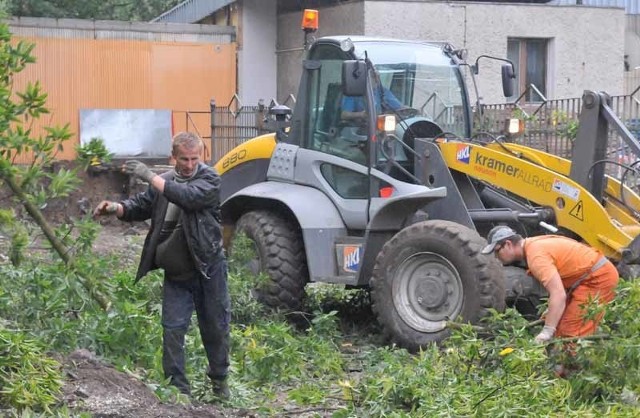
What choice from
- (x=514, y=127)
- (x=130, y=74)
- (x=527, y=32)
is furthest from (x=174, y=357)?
(x=527, y=32)

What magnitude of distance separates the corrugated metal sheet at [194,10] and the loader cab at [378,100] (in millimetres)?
16047

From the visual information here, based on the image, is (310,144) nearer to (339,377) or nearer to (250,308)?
(250,308)

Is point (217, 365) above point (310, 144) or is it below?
below

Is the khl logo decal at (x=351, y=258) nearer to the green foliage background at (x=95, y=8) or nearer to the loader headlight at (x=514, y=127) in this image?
the loader headlight at (x=514, y=127)

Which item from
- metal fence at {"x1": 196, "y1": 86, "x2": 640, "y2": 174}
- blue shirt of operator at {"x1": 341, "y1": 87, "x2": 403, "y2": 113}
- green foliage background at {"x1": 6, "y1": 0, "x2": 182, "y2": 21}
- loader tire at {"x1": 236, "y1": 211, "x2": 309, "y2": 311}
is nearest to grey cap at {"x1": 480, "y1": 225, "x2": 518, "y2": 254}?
blue shirt of operator at {"x1": 341, "y1": 87, "x2": 403, "y2": 113}

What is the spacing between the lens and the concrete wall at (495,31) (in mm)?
23234

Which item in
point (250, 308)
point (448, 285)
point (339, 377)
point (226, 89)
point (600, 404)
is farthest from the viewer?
point (226, 89)

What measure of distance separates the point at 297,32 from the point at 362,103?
1599cm

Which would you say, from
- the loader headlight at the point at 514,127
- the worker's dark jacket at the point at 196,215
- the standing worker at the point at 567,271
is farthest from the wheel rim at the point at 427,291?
the worker's dark jacket at the point at 196,215

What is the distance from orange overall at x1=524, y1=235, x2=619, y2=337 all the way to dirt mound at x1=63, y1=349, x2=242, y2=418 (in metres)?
2.14

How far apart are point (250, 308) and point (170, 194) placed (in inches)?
132

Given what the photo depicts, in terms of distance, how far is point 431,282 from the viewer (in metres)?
8.97

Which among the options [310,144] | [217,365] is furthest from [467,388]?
[310,144]

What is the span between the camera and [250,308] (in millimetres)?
9641
